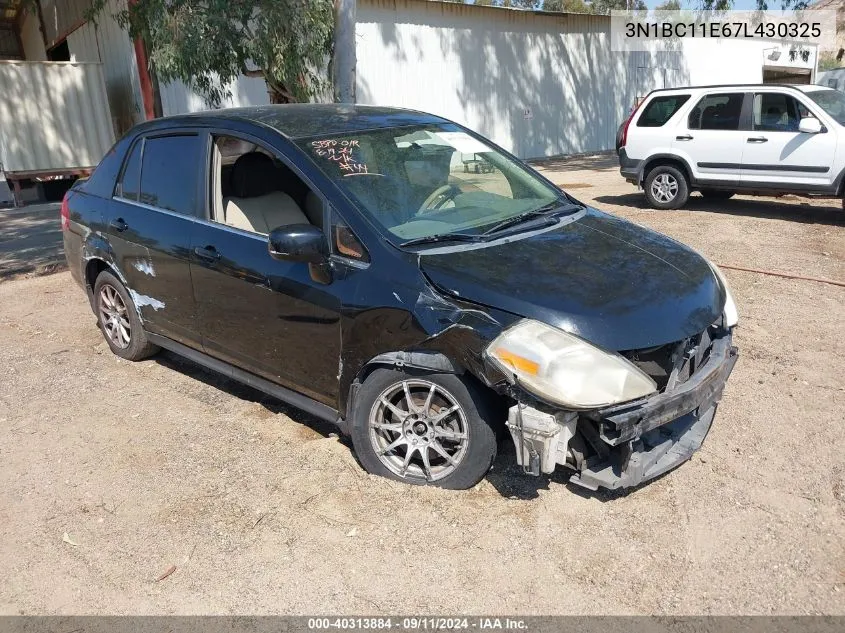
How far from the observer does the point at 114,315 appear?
5.29m

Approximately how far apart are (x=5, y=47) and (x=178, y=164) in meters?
22.5

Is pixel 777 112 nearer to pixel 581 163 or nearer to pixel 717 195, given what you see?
pixel 717 195

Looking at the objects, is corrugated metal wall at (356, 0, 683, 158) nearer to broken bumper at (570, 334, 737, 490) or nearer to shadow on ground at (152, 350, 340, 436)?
Answer: shadow on ground at (152, 350, 340, 436)

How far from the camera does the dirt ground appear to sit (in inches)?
111

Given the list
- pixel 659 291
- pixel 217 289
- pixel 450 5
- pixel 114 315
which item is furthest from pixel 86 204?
pixel 450 5

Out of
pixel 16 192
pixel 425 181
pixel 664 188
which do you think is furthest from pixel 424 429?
pixel 16 192

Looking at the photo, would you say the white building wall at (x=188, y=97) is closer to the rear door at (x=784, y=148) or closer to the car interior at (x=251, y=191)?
the rear door at (x=784, y=148)

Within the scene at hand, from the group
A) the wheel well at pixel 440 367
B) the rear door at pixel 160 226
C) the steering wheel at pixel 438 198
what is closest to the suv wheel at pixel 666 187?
the steering wheel at pixel 438 198

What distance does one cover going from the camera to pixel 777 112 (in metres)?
9.44

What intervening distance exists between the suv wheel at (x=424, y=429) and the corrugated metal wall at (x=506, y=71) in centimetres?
Result: 1306

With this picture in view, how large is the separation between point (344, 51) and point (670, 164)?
4.88 metres

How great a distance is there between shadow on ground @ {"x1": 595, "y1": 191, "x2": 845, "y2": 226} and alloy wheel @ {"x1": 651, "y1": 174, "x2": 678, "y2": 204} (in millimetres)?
285

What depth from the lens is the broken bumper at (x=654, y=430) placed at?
2.91m

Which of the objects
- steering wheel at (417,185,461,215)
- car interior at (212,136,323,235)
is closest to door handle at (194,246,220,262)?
car interior at (212,136,323,235)
